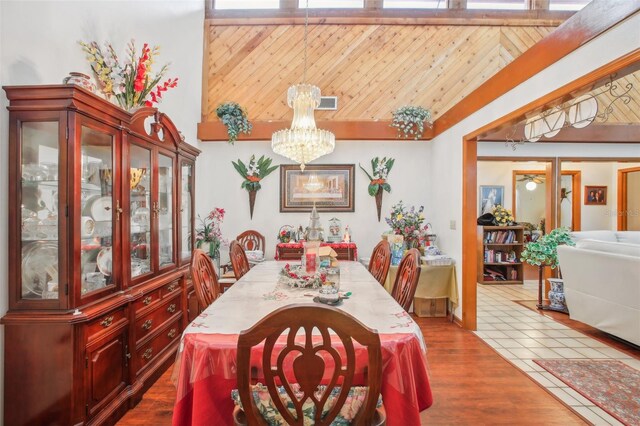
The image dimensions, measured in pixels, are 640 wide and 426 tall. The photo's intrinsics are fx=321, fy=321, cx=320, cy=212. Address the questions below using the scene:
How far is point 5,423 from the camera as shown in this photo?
1.71 metres

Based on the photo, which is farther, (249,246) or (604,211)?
(604,211)

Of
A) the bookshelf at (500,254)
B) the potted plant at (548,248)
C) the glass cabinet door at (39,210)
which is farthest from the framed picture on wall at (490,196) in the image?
the glass cabinet door at (39,210)

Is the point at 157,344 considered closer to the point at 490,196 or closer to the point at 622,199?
the point at 490,196

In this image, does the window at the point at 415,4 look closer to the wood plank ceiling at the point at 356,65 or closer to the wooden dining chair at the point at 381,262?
the wood plank ceiling at the point at 356,65

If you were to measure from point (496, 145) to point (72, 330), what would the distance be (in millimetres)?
5741

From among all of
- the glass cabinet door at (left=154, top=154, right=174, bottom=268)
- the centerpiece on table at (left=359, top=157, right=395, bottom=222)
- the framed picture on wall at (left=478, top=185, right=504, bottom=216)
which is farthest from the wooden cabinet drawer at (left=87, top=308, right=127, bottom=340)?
the framed picture on wall at (left=478, top=185, right=504, bottom=216)

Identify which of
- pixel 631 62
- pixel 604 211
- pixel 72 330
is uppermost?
pixel 631 62

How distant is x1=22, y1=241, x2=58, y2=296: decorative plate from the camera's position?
5.76 feet

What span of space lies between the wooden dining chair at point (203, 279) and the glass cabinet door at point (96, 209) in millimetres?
585

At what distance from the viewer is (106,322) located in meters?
1.97

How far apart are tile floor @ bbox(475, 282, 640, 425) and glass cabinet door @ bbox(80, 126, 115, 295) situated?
10.7ft

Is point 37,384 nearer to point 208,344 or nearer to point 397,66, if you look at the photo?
point 208,344

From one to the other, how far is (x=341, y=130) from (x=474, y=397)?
3.51 meters

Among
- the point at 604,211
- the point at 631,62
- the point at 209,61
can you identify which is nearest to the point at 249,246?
the point at 209,61
